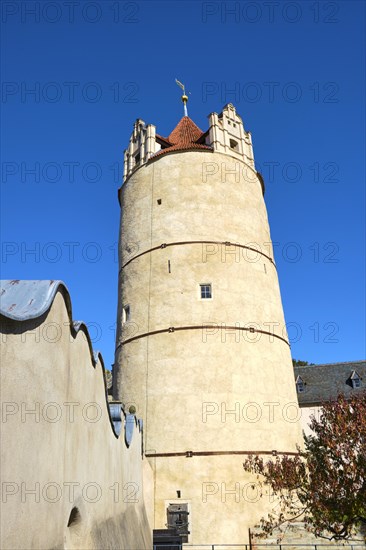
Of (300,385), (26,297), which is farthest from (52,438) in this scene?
(300,385)

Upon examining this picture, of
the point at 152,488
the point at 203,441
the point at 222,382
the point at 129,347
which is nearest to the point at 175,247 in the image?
the point at 129,347

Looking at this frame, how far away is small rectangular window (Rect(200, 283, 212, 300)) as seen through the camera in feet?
50.0

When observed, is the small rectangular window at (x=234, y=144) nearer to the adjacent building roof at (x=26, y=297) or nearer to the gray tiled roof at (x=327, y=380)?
the adjacent building roof at (x=26, y=297)

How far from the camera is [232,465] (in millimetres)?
13039

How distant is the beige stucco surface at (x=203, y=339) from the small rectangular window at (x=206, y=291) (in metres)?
0.18

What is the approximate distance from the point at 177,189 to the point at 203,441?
9.35 metres

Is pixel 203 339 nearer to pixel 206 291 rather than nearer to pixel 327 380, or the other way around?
pixel 206 291

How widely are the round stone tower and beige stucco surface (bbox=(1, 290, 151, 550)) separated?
752 cm

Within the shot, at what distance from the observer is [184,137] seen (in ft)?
67.2

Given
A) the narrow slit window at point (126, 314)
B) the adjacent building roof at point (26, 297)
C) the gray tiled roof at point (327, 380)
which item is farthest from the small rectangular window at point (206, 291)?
the gray tiled roof at point (327, 380)

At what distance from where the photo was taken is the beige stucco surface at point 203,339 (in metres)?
13.1

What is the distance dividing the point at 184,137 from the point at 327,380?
19.8 m

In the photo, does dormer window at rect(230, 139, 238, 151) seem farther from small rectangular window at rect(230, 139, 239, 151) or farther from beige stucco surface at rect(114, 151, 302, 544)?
Answer: beige stucco surface at rect(114, 151, 302, 544)

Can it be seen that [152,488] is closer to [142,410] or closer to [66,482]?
[142,410]
